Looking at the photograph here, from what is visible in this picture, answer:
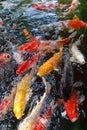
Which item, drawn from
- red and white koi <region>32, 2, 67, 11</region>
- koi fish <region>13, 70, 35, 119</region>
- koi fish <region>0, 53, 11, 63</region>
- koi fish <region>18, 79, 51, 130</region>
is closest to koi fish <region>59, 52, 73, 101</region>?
koi fish <region>18, 79, 51, 130</region>

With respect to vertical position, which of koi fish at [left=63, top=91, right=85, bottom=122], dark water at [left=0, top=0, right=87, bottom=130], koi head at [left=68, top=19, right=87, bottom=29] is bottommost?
dark water at [left=0, top=0, right=87, bottom=130]

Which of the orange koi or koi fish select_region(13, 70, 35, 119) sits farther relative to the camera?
koi fish select_region(13, 70, 35, 119)

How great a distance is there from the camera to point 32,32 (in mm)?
5230

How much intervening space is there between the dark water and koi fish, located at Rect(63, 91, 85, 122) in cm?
5

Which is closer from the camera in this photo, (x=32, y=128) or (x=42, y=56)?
(x=32, y=128)

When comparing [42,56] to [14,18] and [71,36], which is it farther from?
[14,18]

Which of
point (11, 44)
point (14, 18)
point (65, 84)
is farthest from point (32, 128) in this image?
point (14, 18)

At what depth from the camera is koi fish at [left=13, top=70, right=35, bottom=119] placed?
12.7 feet

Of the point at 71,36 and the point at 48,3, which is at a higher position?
the point at 71,36

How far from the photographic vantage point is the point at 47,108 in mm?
3889

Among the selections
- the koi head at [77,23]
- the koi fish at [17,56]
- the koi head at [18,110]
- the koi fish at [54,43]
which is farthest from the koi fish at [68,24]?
the koi head at [18,110]

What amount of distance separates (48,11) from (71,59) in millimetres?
1951

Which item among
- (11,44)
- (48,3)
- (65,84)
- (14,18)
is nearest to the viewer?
(65,84)

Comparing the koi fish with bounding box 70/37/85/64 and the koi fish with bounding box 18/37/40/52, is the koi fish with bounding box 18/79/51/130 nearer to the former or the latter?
the koi fish with bounding box 70/37/85/64
